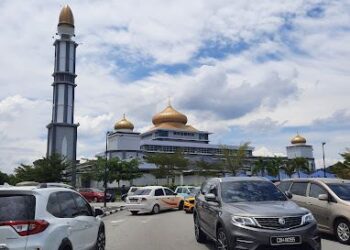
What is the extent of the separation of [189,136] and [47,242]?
10705 cm

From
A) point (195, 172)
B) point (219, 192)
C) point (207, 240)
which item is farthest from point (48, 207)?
point (195, 172)

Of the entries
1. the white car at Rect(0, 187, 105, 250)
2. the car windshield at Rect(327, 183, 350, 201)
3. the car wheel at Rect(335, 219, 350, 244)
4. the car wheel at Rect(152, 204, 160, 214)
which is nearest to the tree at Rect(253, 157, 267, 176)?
the car wheel at Rect(152, 204, 160, 214)

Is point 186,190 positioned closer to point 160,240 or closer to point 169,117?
point 160,240

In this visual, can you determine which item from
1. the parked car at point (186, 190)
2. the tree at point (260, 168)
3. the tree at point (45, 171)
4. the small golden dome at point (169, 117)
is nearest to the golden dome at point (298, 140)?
the small golden dome at point (169, 117)

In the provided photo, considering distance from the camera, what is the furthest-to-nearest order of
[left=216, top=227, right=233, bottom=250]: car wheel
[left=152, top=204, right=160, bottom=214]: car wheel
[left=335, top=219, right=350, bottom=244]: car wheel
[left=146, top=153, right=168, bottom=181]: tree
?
[left=146, top=153, right=168, bottom=181]: tree, [left=152, top=204, right=160, bottom=214]: car wheel, [left=335, top=219, right=350, bottom=244]: car wheel, [left=216, top=227, right=233, bottom=250]: car wheel

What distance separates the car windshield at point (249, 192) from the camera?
31.3ft

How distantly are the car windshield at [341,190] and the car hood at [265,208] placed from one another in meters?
3.81

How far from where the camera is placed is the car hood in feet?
26.9

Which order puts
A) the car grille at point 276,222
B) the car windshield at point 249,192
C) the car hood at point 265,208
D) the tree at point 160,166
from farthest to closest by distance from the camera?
1. the tree at point 160,166
2. the car windshield at point 249,192
3. the car hood at point 265,208
4. the car grille at point 276,222

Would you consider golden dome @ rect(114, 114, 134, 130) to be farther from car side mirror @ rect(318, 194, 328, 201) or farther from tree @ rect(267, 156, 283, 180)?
car side mirror @ rect(318, 194, 328, 201)

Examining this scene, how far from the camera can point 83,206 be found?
8617 mm

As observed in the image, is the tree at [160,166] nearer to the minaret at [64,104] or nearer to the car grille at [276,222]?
the minaret at [64,104]

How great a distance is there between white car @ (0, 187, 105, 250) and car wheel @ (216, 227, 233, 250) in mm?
2666

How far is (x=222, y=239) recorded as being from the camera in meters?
8.88
